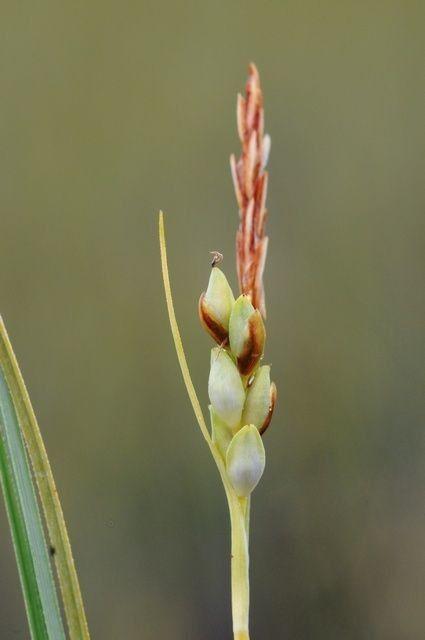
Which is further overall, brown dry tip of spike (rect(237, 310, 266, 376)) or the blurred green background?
the blurred green background

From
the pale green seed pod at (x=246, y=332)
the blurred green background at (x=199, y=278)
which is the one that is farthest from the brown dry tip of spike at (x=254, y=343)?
the blurred green background at (x=199, y=278)

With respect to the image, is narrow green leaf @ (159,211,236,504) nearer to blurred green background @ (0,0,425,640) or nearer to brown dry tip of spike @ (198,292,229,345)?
brown dry tip of spike @ (198,292,229,345)

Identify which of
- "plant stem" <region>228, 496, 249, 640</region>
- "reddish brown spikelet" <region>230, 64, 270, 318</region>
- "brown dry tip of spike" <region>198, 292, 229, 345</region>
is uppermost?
"reddish brown spikelet" <region>230, 64, 270, 318</region>

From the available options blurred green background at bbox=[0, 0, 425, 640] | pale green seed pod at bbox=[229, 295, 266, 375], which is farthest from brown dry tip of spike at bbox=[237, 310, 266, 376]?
blurred green background at bbox=[0, 0, 425, 640]

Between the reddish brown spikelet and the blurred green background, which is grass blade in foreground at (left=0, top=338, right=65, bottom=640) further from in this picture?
the blurred green background

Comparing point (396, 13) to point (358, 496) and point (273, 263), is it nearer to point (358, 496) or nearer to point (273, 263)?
point (273, 263)

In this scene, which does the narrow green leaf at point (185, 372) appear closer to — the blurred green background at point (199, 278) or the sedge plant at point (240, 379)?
the sedge plant at point (240, 379)

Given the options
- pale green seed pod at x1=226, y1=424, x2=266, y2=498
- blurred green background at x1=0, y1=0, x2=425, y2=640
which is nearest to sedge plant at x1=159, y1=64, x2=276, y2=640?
pale green seed pod at x1=226, y1=424, x2=266, y2=498

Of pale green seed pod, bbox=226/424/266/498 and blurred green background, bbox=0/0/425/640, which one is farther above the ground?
blurred green background, bbox=0/0/425/640
